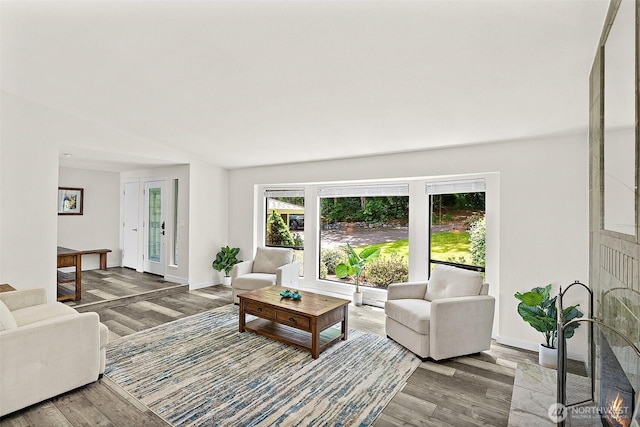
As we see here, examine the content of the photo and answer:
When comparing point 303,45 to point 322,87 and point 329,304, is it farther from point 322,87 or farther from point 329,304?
point 329,304

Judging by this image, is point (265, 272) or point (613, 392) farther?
point (265, 272)

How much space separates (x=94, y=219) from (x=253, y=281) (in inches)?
177

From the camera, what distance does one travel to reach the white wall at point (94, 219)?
6551 mm

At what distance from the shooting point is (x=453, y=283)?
349 cm

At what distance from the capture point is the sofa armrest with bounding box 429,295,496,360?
9.99ft

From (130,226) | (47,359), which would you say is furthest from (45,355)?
(130,226)

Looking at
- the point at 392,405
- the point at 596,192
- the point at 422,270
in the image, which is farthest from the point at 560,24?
the point at 422,270

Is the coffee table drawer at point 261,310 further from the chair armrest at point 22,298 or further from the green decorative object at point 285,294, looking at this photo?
the chair armrest at point 22,298

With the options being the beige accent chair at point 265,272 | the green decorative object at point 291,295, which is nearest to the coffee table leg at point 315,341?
the green decorative object at point 291,295

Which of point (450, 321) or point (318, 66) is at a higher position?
point (318, 66)

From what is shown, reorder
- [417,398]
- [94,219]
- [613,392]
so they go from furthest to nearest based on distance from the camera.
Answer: [94,219] < [417,398] < [613,392]

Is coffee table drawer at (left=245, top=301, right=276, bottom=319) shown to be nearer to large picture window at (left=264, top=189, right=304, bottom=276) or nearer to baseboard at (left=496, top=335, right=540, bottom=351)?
large picture window at (left=264, top=189, right=304, bottom=276)

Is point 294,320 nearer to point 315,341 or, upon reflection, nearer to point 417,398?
point 315,341

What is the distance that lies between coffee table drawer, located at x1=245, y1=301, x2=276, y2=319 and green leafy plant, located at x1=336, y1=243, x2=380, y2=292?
150 centimetres
